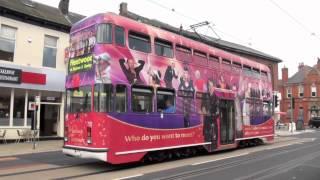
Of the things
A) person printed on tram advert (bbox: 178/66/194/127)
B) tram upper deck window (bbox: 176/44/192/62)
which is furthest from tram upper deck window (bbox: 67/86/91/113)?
tram upper deck window (bbox: 176/44/192/62)

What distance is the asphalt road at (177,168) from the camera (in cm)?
1205

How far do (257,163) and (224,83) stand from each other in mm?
Answer: 4912

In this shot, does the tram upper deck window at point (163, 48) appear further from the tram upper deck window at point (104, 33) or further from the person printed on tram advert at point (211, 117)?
the person printed on tram advert at point (211, 117)

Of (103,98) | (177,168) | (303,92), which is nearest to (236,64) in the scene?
(177,168)

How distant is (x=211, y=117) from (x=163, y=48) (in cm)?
415

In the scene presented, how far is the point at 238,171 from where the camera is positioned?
43.0 feet

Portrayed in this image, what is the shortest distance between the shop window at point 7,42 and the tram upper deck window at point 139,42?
42.5 feet

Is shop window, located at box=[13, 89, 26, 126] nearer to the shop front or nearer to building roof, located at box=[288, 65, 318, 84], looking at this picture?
the shop front

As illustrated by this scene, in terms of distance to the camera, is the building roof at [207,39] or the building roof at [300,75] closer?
the building roof at [207,39]

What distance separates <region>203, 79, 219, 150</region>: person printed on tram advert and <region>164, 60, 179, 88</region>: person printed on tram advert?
2.61m

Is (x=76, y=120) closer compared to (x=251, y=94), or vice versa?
(x=76, y=120)

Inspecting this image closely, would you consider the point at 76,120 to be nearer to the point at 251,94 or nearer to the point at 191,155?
the point at 191,155

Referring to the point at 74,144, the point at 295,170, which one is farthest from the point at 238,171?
the point at 74,144

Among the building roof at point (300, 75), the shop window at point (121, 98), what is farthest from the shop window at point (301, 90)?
the shop window at point (121, 98)
